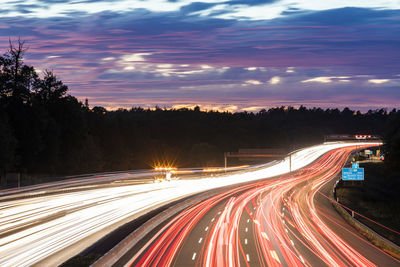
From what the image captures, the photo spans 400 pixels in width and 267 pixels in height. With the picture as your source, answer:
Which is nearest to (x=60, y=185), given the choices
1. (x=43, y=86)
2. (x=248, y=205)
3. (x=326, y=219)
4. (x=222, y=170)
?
(x=248, y=205)

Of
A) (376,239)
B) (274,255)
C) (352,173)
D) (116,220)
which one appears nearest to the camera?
(274,255)

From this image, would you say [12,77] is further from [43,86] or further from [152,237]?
[152,237]

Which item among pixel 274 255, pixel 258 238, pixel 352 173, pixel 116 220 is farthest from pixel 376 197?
pixel 274 255

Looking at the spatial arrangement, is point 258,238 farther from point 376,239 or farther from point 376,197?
point 376,197

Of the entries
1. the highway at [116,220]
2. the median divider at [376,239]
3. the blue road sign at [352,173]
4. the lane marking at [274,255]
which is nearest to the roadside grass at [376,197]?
the blue road sign at [352,173]

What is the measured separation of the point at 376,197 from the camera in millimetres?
100812

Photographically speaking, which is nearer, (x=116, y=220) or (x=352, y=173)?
(x=116, y=220)

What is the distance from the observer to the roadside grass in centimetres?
6425

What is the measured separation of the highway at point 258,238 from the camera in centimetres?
2822

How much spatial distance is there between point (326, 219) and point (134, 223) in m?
19.6

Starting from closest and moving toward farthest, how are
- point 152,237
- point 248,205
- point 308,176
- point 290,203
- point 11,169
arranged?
1. point 152,237
2. point 248,205
3. point 290,203
4. point 11,169
5. point 308,176

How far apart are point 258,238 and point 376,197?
7196 centimetres

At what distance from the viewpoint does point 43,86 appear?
111938 millimetres

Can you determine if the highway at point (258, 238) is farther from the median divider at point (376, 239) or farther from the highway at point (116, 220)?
the median divider at point (376, 239)
